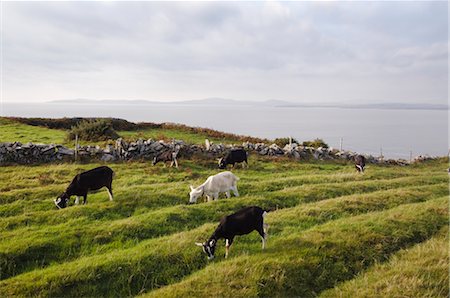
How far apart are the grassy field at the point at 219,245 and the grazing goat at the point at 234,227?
0.35 m

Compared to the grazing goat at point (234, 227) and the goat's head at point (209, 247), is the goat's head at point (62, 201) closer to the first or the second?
the grazing goat at point (234, 227)

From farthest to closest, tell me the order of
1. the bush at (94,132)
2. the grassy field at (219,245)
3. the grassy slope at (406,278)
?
1. the bush at (94,132)
2. the grassy field at (219,245)
3. the grassy slope at (406,278)

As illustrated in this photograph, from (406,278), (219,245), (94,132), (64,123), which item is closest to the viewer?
(406,278)

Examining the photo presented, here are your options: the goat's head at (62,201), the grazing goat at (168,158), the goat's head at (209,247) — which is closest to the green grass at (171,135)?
the grazing goat at (168,158)

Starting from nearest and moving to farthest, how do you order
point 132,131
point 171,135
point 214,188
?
point 214,188 → point 171,135 → point 132,131

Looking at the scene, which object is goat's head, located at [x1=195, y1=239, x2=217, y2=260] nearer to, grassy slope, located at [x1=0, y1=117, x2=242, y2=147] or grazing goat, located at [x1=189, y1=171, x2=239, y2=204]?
grazing goat, located at [x1=189, y1=171, x2=239, y2=204]

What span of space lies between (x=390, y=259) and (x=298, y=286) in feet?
9.56

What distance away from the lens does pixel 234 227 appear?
9.70 m

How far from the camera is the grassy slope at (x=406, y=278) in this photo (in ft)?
26.1

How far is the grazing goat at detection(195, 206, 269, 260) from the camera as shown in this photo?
31.1 ft

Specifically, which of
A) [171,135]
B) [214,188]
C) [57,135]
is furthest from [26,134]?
[214,188]

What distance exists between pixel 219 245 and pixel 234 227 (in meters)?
0.98

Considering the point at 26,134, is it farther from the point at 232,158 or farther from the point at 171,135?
the point at 232,158

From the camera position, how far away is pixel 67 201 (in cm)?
1415
